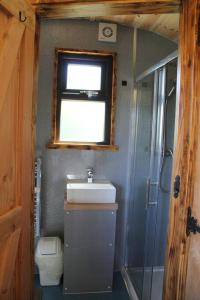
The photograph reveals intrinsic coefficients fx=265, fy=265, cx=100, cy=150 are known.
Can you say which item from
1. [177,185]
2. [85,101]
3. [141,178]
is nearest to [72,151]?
[85,101]

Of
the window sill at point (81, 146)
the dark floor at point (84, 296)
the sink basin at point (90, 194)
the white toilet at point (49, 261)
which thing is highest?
the window sill at point (81, 146)

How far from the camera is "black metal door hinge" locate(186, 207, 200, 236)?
1227 millimetres

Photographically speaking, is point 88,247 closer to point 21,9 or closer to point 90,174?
point 90,174

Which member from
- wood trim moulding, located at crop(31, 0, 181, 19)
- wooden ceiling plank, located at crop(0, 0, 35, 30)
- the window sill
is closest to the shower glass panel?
the window sill

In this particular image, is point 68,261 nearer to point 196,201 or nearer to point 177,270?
point 177,270

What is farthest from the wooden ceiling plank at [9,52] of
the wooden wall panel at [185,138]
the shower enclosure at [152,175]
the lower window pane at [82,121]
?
the lower window pane at [82,121]

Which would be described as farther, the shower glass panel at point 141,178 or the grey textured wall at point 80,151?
the grey textured wall at point 80,151

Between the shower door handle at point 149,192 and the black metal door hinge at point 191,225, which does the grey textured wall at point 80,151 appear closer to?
the shower door handle at point 149,192

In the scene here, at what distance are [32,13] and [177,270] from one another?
1.47 m

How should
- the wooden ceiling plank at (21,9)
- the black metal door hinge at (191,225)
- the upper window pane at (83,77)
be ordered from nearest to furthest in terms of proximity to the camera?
the wooden ceiling plank at (21,9), the black metal door hinge at (191,225), the upper window pane at (83,77)

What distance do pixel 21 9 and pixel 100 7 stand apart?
38 centimetres

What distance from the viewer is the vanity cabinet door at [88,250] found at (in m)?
2.34

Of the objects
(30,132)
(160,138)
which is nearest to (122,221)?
(160,138)

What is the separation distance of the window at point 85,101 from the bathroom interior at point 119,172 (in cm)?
6
